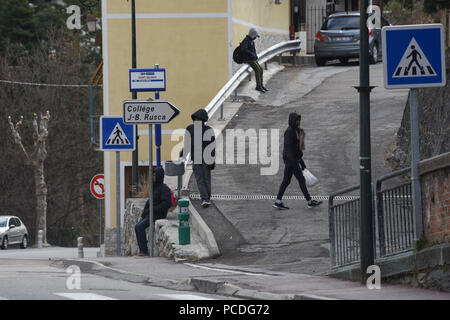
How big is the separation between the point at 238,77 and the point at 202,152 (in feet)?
33.9

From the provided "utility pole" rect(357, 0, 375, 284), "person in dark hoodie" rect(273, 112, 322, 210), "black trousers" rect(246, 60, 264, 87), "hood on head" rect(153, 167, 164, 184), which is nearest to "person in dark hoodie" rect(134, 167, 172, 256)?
A: "hood on head" rect(153, 167, 164, 184)

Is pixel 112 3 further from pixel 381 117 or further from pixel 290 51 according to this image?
pixel 381 117

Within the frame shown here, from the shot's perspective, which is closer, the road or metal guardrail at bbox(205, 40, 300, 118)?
the road

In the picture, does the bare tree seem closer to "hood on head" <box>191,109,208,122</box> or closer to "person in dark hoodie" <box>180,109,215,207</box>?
"hood on head" <box>191,109,208,122</box>

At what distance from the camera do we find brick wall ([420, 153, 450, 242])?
1214 cm

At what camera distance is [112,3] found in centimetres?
3744

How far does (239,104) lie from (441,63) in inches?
675

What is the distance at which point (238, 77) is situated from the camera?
30.3 m

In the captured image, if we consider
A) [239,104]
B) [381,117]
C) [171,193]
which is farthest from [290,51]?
[171,193]

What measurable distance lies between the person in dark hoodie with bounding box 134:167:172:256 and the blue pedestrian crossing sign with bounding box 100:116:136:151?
2.52 feet

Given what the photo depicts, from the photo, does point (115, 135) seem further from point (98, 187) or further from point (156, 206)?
point (98, 187)

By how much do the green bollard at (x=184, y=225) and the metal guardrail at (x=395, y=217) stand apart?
581cm

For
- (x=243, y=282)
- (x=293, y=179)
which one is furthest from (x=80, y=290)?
(x=293, y=179)

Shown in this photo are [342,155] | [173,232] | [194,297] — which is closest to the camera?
[194,297]
